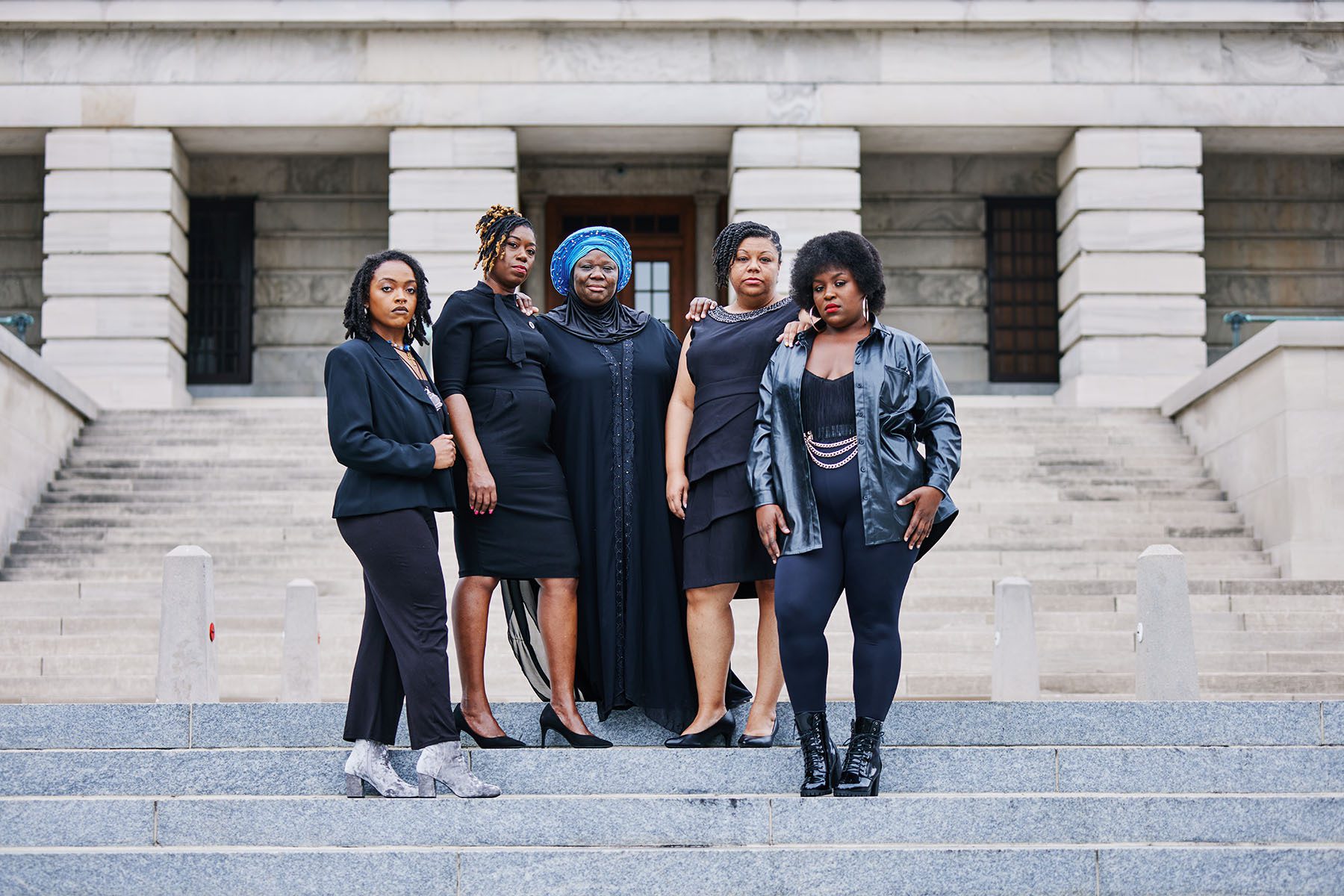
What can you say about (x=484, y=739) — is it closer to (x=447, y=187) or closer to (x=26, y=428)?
(x=26, y=428)

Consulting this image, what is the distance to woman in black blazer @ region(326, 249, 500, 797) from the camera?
264 inches

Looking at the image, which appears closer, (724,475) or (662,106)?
(724,475)

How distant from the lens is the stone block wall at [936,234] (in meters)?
24.4

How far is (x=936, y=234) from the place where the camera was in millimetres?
24594

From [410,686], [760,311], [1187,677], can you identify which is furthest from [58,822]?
[1187,677]

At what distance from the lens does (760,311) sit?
7676mm

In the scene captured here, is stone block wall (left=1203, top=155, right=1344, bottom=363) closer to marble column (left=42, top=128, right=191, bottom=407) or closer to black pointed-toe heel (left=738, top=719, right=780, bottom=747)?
marble column (left=42, top=128, right=191, bottom=407)

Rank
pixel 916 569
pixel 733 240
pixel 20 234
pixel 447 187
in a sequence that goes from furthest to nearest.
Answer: pixel 20 234, pixel 447 187, pixel 916 569, pixel 733 240

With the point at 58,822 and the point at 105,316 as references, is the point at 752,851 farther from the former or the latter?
the point at 105,316

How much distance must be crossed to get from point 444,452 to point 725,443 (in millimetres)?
1206

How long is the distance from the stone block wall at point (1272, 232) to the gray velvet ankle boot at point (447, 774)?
1975cm

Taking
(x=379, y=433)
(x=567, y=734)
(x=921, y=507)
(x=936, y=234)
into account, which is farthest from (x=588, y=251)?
(x=936, y=234)

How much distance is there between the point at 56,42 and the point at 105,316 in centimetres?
346

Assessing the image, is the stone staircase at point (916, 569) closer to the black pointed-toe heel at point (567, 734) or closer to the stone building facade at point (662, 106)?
the stone building facade at point (662, 106)
